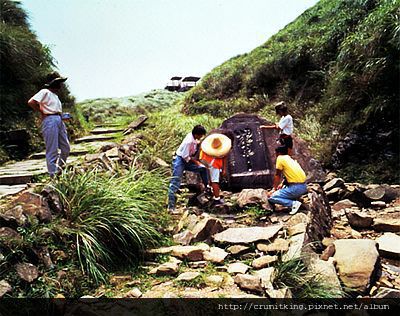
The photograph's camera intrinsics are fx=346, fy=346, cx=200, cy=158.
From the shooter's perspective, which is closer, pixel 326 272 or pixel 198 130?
pixel 326 272

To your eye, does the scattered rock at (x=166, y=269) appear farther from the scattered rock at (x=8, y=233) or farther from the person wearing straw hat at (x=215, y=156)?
the person wearing straw hat at (x=215, y=156)

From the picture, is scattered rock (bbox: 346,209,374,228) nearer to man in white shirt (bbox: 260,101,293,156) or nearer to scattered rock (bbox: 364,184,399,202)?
scattered rock (bbox: 364,184,399,202)

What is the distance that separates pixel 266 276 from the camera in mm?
3133

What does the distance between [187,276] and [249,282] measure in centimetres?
57

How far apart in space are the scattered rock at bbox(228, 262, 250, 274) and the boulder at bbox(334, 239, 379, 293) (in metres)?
1.12

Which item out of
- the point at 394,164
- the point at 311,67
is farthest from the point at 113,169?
the point at 311,67

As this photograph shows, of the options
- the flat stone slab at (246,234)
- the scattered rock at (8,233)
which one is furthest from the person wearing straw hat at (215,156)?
the scattered rock at (8,233)

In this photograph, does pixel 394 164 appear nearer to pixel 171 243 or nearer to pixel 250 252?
pixel 250 252

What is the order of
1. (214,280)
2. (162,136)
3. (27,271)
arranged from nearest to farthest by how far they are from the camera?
(27,271) → (214,280) → (162,136)

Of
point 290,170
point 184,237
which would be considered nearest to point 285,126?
point 290,170

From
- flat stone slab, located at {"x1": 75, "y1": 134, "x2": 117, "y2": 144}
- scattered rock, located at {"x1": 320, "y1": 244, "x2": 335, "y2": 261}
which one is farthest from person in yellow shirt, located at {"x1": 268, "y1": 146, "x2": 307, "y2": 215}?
flat stone slab, located at {"x1": 75, "y1": 134, "x2": 117, "y2": 144}

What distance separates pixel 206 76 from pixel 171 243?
50.9ft

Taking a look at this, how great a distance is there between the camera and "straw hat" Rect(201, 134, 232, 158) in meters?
5.75

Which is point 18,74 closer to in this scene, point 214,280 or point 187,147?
point 187,147
